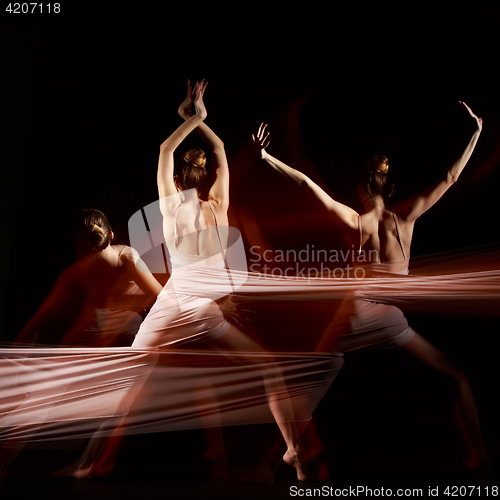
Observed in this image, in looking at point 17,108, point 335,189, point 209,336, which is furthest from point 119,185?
point 335,189

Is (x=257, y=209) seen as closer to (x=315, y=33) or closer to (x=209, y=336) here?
(x=209, y=336)

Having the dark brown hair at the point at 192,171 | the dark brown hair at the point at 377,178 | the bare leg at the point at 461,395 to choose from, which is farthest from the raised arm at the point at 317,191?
the bare leg at the point at 461,395

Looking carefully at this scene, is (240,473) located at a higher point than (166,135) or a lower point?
lower

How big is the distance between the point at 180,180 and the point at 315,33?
102cm

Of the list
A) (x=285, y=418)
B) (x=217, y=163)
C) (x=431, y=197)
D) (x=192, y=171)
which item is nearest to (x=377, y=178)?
(x=431, y=197)

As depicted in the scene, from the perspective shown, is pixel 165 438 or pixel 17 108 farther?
pixel 17 108

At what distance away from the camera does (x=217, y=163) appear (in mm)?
2225

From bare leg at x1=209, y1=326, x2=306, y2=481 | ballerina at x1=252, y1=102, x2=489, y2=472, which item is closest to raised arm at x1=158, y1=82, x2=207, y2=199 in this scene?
ballerina at x1=252, y1=102, x2=489, y2=472

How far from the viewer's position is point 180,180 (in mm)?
2219

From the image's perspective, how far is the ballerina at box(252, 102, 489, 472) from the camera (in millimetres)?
2070

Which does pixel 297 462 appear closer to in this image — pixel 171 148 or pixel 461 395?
pixel 461 395

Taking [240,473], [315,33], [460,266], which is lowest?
[240,473]

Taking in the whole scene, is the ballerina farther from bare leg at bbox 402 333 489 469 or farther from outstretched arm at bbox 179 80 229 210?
outstretched arm at bbox 179 80 229 210

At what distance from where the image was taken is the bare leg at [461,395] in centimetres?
205
